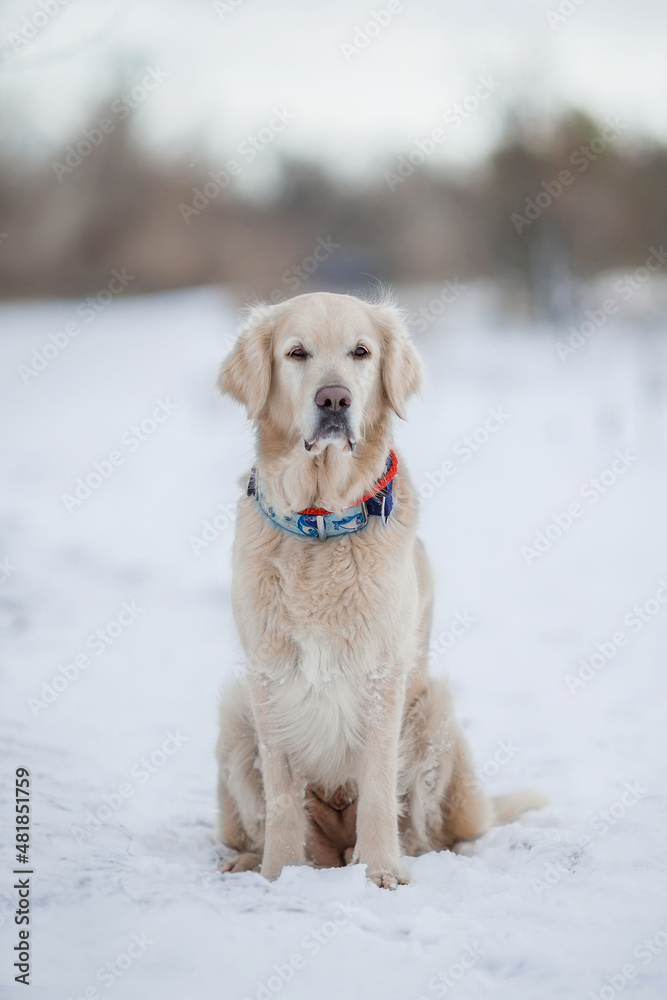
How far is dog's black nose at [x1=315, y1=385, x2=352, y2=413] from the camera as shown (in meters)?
2.78

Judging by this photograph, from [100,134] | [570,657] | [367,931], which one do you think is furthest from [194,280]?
[367,931]

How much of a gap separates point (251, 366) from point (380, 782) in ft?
5.40

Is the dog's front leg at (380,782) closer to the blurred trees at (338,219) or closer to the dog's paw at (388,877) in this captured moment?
the dog's paw at (388,877)

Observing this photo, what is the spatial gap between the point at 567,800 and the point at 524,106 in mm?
12105

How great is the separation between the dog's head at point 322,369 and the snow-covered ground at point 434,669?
3.42 ft

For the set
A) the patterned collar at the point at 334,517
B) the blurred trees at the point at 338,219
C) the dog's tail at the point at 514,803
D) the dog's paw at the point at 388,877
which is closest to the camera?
the dog's paw at the point at 388,877

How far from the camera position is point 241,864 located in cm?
309

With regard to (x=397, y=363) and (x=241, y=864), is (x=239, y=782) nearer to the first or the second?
(x=241, y=864)

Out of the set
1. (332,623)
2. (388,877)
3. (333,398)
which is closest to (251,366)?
(333,398)

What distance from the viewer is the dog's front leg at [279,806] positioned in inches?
115

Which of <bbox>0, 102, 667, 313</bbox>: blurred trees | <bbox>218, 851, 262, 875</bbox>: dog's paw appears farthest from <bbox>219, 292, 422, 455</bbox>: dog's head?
<bbox>0, 102, 667, 313</bbox>: blurred trees

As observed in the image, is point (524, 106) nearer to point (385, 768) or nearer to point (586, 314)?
point (586, 314)

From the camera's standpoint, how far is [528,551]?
7.04 metres

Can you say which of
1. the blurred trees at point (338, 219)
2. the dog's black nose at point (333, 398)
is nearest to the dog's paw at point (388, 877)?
the dog's black nose at point (333, 398)
